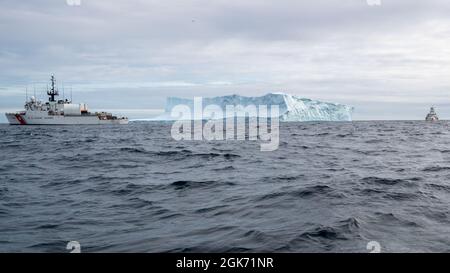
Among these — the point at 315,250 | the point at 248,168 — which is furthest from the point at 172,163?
the point at 315,250

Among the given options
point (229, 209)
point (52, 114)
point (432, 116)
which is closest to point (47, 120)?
point (52, 114)

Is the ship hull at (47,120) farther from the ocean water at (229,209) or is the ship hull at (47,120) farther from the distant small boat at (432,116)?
the distant small boat at (432,116)

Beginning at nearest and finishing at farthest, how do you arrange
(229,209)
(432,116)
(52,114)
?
(229,209), (52,114), (432,116)

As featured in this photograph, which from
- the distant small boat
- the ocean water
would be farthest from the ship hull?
the distant small boat

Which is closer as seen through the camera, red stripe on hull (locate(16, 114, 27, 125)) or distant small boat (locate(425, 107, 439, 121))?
red stripe on hull (locate(16, 114, 27, 125))

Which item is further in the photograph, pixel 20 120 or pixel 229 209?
pixel 20 120

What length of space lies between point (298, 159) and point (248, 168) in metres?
4.94

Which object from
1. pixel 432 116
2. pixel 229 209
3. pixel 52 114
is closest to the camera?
pixel 229 209

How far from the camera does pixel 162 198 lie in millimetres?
11828

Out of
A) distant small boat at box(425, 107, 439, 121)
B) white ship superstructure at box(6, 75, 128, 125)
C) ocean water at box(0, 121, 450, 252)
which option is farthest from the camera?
distant small boat at box(425, 107, 439, 121)

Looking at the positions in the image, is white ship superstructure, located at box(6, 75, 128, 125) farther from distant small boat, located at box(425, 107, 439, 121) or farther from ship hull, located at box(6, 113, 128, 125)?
distant small boat, located at box(425, 107, 439, 121)

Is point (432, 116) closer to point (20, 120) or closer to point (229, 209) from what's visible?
point (20, 120)

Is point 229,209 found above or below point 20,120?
below
